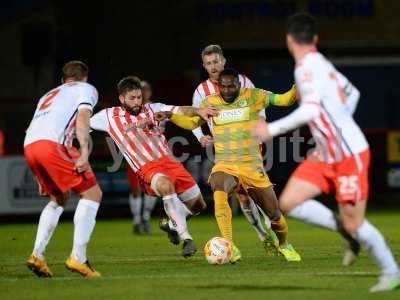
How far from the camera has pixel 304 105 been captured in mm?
9336

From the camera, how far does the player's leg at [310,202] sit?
31.6 feet

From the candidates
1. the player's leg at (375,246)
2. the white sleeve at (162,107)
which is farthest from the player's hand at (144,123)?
the player's leg at (375,246)

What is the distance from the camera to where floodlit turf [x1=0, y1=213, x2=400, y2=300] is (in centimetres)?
953

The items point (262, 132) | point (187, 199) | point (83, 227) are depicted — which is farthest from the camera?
point (187, 199)

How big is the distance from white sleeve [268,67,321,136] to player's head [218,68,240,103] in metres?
2.85

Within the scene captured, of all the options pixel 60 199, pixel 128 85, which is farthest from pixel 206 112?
pixel 60 199

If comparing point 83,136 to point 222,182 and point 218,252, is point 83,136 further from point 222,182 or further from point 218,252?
point 222,182

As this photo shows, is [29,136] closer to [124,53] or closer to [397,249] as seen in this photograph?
[397,249]

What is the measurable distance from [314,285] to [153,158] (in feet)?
11.9

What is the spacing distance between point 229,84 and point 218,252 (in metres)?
1.77

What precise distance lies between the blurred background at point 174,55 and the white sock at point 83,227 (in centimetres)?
998

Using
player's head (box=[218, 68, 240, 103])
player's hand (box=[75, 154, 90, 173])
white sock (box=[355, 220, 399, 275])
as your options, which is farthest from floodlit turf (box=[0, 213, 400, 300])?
player's head (box=[218, 68, 240, 103])

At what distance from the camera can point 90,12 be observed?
31703 millimetres

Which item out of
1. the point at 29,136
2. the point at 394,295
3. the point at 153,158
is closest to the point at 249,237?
the point at 153,158
